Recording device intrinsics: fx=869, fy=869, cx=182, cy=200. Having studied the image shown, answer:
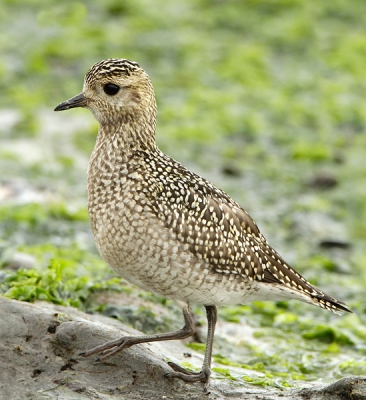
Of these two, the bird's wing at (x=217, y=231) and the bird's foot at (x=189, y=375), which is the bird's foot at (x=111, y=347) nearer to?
the bird's foot at (x=189, y=375)

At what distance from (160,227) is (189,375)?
1088 mm

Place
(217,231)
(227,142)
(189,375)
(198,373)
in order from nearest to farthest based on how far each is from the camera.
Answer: (189,375) → (198,373) → (217,231) → (227,142)

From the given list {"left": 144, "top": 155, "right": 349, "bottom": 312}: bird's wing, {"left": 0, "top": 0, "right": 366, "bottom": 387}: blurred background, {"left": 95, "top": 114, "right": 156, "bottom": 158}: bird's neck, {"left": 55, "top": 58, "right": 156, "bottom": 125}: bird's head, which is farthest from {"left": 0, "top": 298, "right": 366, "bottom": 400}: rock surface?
{"left": 55, "top": 58, "right": 156, "bottom": 125}: bird's head

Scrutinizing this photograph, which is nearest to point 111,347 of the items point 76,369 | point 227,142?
point 76,369

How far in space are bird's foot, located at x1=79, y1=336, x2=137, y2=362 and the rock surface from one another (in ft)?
0.16

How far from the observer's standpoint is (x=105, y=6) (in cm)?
1712

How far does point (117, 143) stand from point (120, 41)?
9494 mm

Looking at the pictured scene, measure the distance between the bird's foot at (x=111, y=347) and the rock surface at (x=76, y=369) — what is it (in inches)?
1.9

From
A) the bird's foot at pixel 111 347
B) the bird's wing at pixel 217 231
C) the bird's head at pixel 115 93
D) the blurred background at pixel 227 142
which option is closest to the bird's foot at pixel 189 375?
the bird's foot at pixel 111 347

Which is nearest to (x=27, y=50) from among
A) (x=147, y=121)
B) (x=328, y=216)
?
(x=328, y=216)

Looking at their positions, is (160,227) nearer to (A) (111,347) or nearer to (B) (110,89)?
(A) (111,347)

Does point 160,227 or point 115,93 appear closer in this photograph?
point 160,227

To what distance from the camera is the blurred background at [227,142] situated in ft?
26.3

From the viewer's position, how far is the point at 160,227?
629cm
